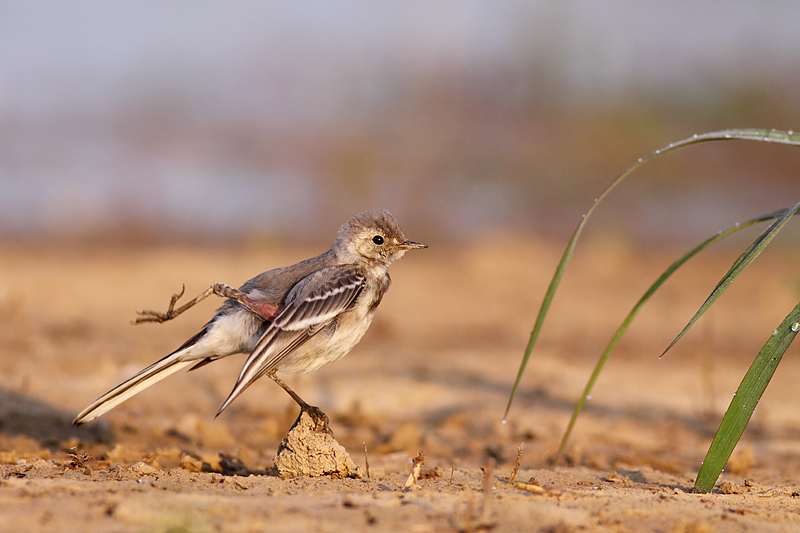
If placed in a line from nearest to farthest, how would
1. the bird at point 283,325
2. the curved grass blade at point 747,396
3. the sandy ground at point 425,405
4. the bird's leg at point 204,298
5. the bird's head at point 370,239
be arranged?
the sandy ground at point 425,405
the curved grass blade at point 747,396
the bird's leg at point 204,298
the bird at point 283,325
the bird's head at point 370,239

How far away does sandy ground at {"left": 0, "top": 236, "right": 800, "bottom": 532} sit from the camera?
10.5ft

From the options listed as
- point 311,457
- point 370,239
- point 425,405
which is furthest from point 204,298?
point 425,405

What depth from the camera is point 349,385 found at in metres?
7.44

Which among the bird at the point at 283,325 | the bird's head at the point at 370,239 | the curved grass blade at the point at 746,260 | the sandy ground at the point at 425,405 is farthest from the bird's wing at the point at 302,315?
the curved grass blade at the point at 746,260

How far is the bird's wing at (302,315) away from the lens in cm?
431

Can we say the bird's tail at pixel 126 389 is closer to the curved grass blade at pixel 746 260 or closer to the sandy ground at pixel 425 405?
the sandy ground at pixel 425 405

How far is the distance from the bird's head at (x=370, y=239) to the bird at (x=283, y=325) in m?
0.06

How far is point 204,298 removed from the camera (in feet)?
14.0

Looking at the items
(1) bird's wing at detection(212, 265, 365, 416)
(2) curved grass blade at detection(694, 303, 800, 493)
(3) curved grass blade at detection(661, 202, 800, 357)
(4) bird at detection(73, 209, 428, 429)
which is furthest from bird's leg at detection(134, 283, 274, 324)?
(2) curved grass blade at detection(694, 303, 800, 493)

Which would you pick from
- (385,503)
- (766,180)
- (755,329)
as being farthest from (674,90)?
(385,503)

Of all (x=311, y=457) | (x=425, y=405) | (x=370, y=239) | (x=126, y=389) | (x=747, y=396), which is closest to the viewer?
(x=747, y=396)

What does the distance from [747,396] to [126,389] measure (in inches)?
124

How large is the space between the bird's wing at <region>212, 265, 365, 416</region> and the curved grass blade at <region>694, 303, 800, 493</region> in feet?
6.98

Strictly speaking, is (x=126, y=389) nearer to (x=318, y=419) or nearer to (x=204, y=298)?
(x=204, y=298)
